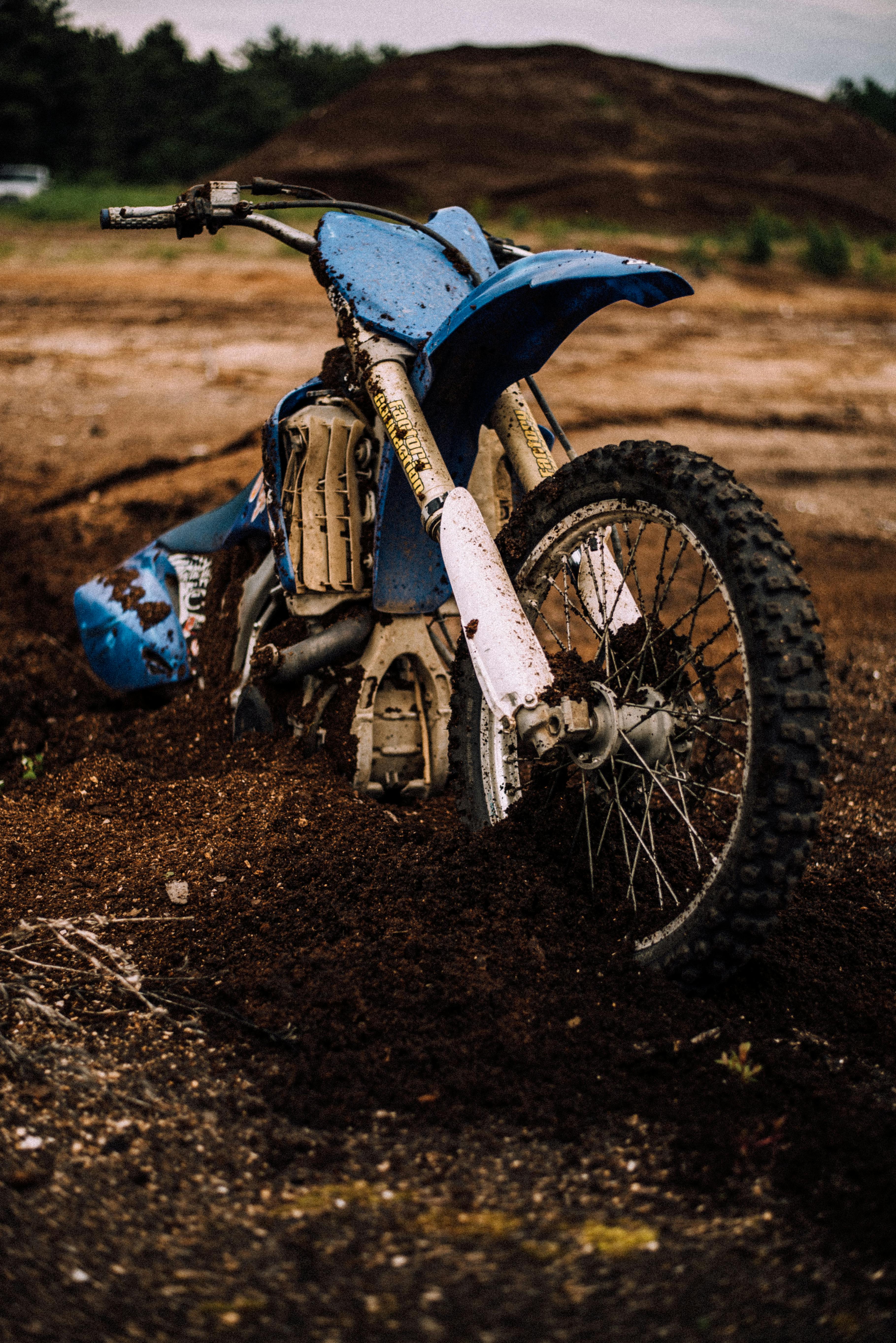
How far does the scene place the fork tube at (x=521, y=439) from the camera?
2896 mm

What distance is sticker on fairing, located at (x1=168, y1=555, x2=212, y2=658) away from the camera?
154 inches

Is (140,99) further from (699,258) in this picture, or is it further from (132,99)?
(699,258)

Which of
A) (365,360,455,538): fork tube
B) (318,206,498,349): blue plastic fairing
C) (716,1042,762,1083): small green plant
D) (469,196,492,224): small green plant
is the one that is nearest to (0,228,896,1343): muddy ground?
(716,1042,762,1083): small green plant

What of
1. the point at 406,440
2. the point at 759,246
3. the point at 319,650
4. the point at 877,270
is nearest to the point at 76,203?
the point at 759,246

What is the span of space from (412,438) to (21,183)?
28.7 metres

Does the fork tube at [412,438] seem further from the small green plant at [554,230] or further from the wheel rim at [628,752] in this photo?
the small green plant at [554,230]

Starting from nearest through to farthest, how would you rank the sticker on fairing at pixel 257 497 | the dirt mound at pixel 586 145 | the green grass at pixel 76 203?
1. the sticker on fairing at pixel 257 497
2. the green grass at pixel 76 203
3. the dirt mound at pixel 586 145

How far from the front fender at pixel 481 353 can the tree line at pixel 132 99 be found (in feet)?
112

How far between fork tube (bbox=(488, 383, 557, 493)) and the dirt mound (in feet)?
71.4

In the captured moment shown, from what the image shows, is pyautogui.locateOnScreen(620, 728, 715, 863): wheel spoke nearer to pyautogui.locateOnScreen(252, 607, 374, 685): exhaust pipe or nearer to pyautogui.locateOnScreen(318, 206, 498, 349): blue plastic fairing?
pyautogui.locateOnScreen(252, 607, 374, 685): exhaust pipe

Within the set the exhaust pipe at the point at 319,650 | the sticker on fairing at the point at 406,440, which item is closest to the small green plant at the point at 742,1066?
the sticker on fairing at the point at 406,440

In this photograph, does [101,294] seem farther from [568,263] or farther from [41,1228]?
[41,1228]

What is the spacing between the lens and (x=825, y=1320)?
150 cm

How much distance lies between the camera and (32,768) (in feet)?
12.3
